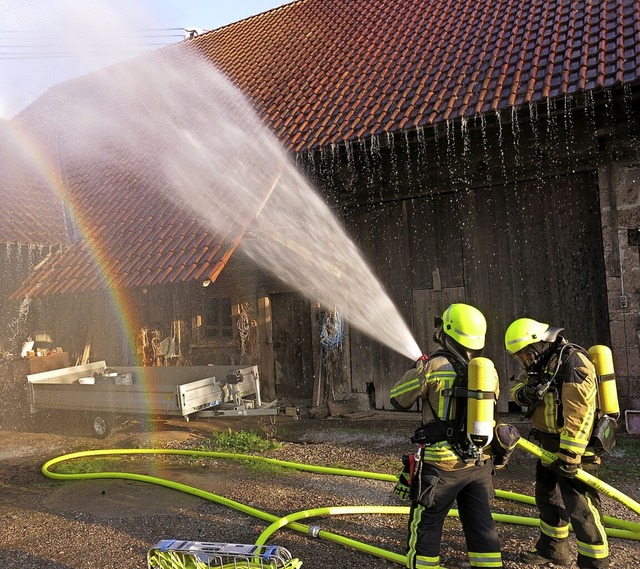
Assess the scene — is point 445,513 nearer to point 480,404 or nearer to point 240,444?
point 480,404

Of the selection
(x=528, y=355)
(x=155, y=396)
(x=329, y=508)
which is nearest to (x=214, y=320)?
(x=155, y=396)

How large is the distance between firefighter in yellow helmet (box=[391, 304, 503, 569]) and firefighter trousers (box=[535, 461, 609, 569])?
703 millimetres

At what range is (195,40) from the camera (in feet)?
55.5

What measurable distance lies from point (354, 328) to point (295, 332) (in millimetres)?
1311

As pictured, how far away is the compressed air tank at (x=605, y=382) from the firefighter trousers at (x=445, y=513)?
1.16 metres

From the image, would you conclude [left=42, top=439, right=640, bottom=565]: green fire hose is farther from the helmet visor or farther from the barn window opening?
the barn window opening

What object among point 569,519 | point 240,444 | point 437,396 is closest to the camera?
point 437,396

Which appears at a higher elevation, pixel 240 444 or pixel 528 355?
pixel 528 355

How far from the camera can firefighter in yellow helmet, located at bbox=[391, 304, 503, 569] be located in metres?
3.48

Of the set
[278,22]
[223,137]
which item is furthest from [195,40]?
[223,137]

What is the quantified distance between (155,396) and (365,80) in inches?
261

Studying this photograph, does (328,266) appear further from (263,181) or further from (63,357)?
(63,357)

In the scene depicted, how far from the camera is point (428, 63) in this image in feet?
30.2

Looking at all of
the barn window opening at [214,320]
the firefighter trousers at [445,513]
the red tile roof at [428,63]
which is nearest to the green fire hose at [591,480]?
the firefighter trousers at [445,513]
